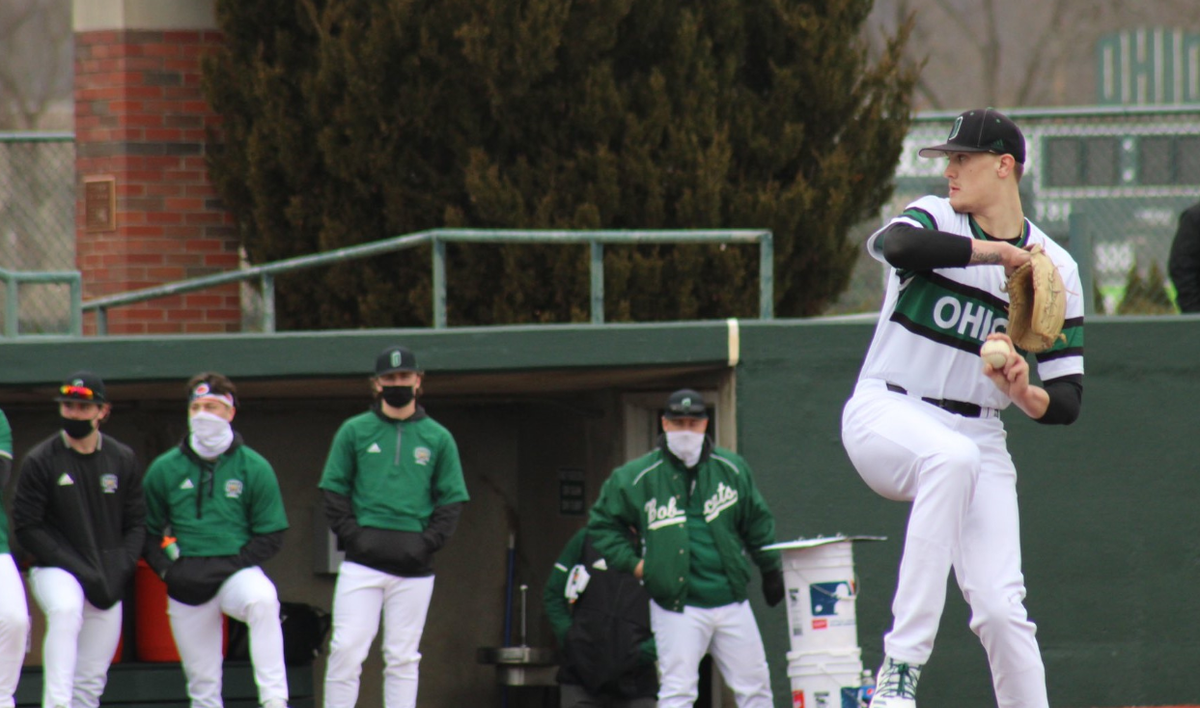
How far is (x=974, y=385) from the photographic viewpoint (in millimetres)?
5176

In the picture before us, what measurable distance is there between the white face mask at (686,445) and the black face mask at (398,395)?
1.31m

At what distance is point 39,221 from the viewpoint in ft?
37.8

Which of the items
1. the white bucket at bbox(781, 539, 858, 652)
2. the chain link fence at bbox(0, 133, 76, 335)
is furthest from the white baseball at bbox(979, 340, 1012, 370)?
the chain link fence at bbox(0, 133, 76, 335)

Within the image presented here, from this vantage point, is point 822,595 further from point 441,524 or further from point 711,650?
point 441,524

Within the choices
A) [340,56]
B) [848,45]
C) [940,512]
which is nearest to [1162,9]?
[848,45]

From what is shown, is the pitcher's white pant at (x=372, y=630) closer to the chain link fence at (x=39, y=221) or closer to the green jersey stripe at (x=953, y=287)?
the chain link fence at (x=39, y=221)

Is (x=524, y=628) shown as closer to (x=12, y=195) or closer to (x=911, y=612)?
(x=12, y=195)

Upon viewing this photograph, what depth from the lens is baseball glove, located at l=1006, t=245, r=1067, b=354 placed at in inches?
191

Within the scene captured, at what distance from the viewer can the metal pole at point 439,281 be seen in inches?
350

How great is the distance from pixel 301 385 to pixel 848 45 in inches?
154

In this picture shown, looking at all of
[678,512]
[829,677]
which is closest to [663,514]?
[678,512]

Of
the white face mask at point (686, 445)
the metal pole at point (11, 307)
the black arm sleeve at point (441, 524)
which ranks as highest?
the metal pole at point (11, 307)

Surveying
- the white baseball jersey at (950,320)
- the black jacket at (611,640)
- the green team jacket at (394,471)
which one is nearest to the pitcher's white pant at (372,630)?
the green team jacket at (394,471)

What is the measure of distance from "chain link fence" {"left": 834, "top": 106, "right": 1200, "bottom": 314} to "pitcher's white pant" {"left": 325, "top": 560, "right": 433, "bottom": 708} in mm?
3964
